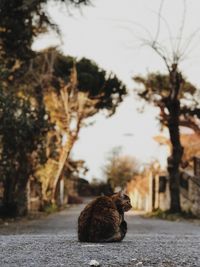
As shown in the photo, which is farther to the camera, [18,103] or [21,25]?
[18,103]

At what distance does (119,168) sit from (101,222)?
7578cm

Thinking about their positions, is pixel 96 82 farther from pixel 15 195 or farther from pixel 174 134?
pixel 15 195

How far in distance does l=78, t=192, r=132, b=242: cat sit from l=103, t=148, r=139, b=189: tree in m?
70.5

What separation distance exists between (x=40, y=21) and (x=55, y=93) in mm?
20229

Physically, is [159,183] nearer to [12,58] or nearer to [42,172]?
[42,172]

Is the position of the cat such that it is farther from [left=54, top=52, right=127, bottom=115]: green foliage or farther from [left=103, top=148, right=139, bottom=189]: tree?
[left=103, top=148, right=139, bottom=189]: tree

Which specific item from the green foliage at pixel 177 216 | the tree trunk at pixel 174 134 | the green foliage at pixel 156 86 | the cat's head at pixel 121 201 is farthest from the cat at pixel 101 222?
the green foliage at pixel 156 86

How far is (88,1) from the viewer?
20.2m

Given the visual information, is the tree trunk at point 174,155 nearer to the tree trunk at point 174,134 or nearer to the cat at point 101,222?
the tree trunk at point 174,134

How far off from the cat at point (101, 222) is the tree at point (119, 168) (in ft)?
231

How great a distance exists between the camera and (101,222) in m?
9.02

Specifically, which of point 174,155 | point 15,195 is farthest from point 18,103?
point 174,155

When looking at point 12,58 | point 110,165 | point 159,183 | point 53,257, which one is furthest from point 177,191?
point 110,165

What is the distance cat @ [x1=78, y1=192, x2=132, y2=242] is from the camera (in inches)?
357
